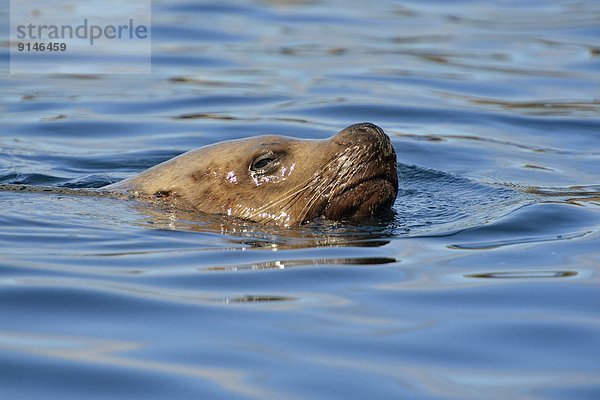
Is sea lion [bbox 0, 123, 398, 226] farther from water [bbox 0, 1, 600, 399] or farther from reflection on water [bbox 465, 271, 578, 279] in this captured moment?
reflection on water [bbox 465, 271, 578, 279]

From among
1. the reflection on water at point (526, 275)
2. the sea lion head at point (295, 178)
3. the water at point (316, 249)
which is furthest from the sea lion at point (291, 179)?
the reflection on water at point (526, 275)

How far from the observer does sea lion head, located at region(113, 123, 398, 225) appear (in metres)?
7.71

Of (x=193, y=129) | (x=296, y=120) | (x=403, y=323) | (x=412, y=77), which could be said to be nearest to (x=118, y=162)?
(x=193, y=129)

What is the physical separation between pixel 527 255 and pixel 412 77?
756cm

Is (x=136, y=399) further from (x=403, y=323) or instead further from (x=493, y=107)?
(x=493, y=107)

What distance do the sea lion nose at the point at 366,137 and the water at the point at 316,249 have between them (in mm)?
514

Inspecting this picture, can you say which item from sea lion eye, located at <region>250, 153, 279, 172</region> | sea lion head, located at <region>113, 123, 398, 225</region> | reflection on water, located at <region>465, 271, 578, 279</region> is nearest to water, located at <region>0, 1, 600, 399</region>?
reflection on water, located at <region>465, 271, 578, 279</region>

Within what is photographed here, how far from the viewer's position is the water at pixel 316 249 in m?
5.08

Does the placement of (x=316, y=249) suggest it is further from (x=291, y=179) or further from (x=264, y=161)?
(x=264, y=161)

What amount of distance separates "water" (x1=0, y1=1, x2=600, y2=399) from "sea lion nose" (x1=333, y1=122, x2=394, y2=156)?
51 cm

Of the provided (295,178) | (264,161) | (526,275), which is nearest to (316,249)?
(295,178)

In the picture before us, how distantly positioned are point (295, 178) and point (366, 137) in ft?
1.80

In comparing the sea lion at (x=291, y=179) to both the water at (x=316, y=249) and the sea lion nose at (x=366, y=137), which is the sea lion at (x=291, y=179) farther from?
the water at (x=316, y=249)

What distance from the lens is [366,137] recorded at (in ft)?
25.1
